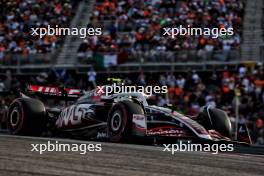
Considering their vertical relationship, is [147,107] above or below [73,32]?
below

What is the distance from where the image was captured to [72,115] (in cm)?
1389

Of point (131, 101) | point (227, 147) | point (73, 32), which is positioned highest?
point (73, 32)

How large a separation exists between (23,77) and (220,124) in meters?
17.4

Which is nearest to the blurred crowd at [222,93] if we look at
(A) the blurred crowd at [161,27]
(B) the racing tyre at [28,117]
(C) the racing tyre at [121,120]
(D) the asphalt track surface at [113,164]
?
(A) the blurred crowd at [161,27]

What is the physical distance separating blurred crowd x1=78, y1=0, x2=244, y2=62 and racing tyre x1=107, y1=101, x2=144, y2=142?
37.4ft

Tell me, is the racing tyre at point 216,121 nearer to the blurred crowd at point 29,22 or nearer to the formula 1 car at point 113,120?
the formula 1 car at point 113,120

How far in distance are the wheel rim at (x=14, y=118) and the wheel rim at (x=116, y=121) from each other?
2444 millimetres

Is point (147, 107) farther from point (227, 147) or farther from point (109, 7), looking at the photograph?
point (109, 7)

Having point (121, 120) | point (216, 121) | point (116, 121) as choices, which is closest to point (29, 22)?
point (216, 121)

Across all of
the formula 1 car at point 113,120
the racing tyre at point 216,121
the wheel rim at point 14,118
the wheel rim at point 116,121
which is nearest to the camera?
the formula 1 car at point 113,120

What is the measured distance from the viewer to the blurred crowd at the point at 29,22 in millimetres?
28922

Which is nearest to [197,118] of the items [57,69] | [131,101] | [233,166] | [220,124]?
[220,124]

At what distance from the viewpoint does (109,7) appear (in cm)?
2917

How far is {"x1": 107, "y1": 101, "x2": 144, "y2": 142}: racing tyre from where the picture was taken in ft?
39.8
